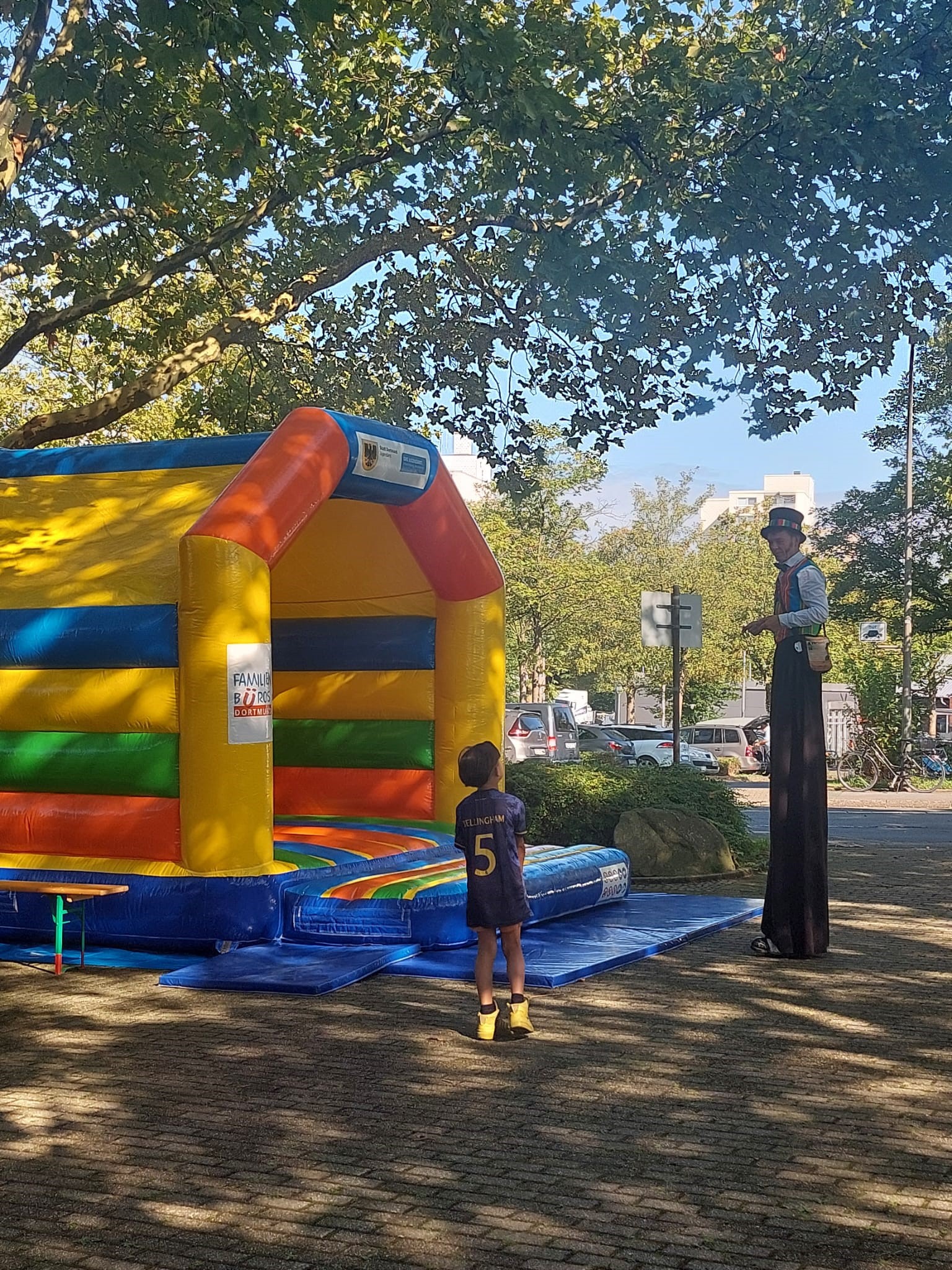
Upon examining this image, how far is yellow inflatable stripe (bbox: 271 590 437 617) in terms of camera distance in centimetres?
1294

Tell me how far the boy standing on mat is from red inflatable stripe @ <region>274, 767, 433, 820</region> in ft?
16.9

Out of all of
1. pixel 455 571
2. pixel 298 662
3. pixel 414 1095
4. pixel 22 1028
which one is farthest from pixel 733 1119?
pixel 298 662

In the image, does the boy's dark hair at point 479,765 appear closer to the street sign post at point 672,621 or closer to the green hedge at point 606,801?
the green hedge at point 606,801

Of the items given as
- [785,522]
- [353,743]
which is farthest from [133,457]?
[785,522]

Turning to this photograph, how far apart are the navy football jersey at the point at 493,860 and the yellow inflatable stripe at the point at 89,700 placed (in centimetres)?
298

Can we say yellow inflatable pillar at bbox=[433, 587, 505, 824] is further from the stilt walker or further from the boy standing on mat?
the boy standing on mat

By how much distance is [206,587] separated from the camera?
9.73m

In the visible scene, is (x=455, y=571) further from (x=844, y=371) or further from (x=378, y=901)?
(x=844, y=371)

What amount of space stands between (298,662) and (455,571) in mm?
1914

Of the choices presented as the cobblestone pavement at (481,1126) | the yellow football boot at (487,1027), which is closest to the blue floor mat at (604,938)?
the cobblestone pavement at (481,1126)

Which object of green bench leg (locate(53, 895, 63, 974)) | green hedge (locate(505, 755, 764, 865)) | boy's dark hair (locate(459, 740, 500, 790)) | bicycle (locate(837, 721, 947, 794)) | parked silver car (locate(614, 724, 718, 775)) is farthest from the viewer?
parked silver car (locate(614, 724, 718, 775))

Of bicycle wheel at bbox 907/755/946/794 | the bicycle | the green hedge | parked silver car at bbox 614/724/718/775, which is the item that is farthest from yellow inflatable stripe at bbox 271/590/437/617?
parked silver car at bbox 614/724/718/775

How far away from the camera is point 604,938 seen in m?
10.3

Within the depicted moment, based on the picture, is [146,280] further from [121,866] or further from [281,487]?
[121,866]
